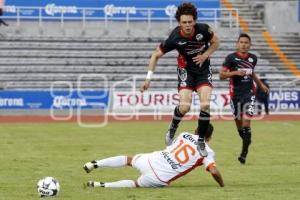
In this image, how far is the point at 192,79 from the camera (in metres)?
13.9

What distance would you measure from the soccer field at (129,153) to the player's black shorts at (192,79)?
151 centimetres

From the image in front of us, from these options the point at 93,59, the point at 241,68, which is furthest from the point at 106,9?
the point at 241,68

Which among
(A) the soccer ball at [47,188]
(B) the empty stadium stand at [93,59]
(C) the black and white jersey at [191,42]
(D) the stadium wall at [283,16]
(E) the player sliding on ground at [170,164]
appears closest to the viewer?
(A) the soccer ball at [47,188]

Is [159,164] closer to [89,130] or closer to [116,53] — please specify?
[89,130]

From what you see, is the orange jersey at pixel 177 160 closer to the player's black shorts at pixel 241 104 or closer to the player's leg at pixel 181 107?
the player's leg at pixel 181 107

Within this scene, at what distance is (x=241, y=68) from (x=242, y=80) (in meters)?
0.30

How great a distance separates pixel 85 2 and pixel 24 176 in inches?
1131

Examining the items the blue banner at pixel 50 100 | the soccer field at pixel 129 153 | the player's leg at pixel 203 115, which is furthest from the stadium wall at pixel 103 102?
the player's leg at pixel 203 115

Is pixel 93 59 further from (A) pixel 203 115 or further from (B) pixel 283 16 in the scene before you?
(A) pixel 203 115

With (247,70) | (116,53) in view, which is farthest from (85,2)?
(247,70)

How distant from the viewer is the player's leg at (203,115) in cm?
1184

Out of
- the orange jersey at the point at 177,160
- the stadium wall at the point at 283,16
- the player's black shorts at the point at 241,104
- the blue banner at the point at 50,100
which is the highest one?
the stadium wall at the point at 283,16

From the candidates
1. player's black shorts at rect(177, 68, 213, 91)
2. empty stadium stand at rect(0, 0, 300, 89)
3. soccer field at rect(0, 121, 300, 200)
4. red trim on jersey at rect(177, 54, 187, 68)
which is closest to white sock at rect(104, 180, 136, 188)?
soccer field at rect(0, 121, 300, 200)

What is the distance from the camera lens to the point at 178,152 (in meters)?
11.8
